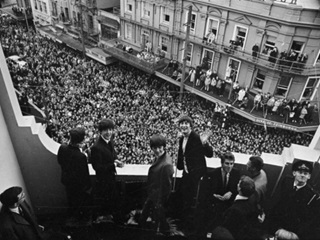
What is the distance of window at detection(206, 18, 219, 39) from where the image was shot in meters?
16.1

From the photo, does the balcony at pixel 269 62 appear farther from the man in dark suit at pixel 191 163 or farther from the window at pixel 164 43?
the man in dark suit at pixel 191 163

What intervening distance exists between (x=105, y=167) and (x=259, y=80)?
14140 mm

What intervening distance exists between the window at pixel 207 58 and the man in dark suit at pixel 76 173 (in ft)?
49.4

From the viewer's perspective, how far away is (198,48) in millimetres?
17469

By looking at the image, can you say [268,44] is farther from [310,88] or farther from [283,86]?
[310,88]

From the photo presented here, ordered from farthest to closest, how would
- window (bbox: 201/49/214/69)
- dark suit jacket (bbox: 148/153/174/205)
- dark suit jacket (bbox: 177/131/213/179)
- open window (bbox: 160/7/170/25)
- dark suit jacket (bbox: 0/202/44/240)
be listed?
open window (bbox: 160/7/170/25), window (bbox: 201/49/214/69), dark suit jacket (bbox: 177/131/213/179), dark suit jacket (bbox: 148/153/174/205), dark suit jacket (bbox: 0/202/44/240)

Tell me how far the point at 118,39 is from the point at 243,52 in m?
11.2

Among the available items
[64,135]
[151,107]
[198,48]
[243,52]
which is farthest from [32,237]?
[198,48]

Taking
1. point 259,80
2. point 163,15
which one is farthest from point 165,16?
point 259,80

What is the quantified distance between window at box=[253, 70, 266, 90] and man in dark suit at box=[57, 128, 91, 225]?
551 inches

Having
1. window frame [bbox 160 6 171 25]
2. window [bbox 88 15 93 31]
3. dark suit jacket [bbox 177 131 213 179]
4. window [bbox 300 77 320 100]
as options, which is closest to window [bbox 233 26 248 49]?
window [bbox 300 77 320 100]

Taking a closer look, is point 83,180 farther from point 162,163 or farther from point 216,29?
point 216,29

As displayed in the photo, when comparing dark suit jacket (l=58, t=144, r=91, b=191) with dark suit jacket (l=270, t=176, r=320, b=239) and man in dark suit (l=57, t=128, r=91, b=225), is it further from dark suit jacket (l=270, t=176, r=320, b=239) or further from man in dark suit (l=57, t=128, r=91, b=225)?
dark suit jacket (l=270, t=176, r=320, b=239)

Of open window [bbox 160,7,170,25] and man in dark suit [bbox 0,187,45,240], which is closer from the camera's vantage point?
man in dark suit [bbox 0,187,45,240]
